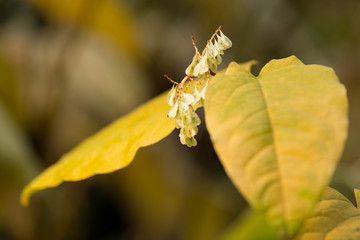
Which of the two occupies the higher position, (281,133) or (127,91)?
(281,133)

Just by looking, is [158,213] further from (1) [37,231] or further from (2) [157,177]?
(1) [37,231]

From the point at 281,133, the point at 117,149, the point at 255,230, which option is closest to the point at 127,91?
the point at 255,230

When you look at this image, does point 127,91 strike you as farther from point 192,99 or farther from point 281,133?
point 281,133

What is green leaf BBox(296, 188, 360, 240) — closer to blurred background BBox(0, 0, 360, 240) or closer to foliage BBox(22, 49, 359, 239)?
foliage BBox(22, 49, 359, 239)

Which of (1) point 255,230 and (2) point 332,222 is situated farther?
(1) point 255,230

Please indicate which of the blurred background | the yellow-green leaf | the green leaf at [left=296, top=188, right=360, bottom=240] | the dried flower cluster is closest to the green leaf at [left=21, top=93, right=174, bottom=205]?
the dried flower cluster

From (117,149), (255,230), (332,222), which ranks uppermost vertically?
(117,149)
